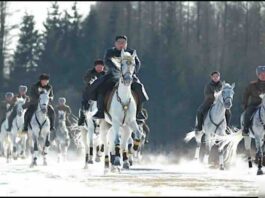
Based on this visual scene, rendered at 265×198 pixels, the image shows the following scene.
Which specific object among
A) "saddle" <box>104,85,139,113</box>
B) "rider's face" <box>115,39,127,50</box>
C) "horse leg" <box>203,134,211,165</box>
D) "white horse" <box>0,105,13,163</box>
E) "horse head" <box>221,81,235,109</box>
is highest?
"rider's face" <box>115,39,127,50</box>

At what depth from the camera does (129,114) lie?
19.7 meters

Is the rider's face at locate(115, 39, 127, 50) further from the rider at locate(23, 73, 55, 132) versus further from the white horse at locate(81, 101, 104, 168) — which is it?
the rider at locate(23, 73, 55, 132)

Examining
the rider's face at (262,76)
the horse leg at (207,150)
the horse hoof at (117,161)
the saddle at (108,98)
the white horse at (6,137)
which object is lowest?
the horse hoof at (117,161)

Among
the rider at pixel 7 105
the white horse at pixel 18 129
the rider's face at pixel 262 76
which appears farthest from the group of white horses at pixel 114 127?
the rider at pixel 7 105

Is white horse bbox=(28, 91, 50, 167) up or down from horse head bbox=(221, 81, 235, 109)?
down

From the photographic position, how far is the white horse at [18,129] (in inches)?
1316

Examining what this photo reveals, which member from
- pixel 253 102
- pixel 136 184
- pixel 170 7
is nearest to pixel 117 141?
pixel 136 184

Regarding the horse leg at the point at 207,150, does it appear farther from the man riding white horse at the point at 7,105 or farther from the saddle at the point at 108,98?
the man riding white horse at the point at 7,105

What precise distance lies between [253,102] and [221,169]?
3723 millimetres

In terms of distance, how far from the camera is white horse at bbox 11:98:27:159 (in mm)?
33438

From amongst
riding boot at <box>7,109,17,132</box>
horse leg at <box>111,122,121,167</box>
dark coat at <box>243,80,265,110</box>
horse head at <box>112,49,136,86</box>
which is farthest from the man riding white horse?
horse head at <box>112,49,136,86</box>

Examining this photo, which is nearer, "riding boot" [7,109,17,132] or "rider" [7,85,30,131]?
"rider" [7,85,30,131]

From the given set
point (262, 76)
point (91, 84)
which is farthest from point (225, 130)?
Answer: point (91, 84)

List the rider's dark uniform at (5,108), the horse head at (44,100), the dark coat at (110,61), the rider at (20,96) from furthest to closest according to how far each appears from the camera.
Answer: the rider's dark uniform at (5,108) → the rider at (20,96) → the horse head at (44,100) → the dark coat at (110,61)
